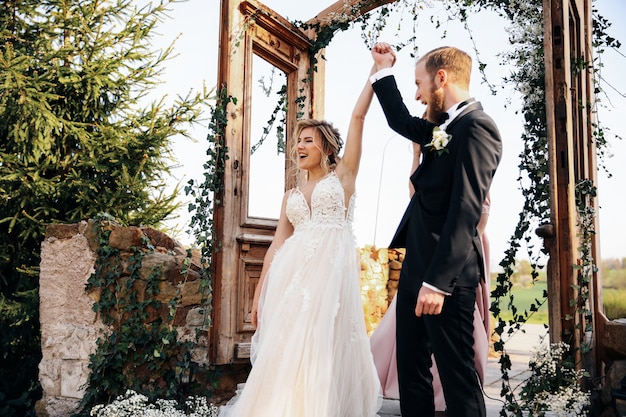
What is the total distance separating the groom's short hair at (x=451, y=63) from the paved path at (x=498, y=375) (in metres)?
1.57

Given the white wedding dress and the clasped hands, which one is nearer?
the clasped hands

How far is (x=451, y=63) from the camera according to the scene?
2.24 meters

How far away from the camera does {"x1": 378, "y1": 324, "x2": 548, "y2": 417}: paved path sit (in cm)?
361

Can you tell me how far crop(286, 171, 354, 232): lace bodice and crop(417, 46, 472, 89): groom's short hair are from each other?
120cm

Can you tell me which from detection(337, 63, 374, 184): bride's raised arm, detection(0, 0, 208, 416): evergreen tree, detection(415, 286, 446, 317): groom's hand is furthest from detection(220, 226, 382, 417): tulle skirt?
detection(0, 0, 208, 416): evergreen tree

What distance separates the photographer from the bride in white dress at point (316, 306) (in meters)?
2.91

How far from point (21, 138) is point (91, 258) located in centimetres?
199

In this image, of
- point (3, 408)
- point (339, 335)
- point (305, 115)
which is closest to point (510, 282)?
point (339, 335)

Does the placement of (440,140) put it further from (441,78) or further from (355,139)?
(355,139)

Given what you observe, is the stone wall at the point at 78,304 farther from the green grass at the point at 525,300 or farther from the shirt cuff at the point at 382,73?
the shirt cuff at the point at 382,73

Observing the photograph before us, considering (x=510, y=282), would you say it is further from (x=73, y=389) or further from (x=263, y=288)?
(x=73, y=389)

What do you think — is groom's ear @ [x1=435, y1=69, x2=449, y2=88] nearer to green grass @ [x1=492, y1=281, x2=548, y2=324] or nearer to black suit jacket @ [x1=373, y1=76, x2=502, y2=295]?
black suit jacket @ [x1=373, y1=76, x2=502, y2=295]

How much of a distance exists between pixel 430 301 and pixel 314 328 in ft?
3.90

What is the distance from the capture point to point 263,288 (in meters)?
3.42
